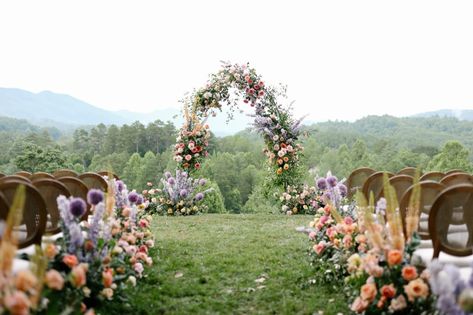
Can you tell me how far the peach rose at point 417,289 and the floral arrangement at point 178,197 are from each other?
618 cm

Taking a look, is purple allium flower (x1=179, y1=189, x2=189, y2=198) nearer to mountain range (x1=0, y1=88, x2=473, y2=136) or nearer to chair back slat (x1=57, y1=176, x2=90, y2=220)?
mountain range (x1=0, y1=88, x2=473, y2=136)

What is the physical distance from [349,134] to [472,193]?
62.6 ft

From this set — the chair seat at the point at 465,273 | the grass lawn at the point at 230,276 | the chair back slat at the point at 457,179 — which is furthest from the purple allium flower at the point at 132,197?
the chair back slat at the point at 457,179

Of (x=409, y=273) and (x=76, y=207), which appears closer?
(x=409, y=273)

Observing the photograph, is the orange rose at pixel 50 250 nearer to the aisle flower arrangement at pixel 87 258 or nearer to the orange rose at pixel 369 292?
the aisle flower arrangement at pixel 87 258

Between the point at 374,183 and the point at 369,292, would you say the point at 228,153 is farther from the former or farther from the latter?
the point at 369,292

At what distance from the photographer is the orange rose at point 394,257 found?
280cm

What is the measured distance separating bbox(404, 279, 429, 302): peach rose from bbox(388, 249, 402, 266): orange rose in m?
0.14

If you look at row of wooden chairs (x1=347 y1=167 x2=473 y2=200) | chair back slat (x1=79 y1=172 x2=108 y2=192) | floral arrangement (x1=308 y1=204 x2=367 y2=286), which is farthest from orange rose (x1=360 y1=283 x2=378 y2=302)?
chair back slat (x1=79 y1=172 x2=108 y2=192)

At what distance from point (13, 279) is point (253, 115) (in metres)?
7.64

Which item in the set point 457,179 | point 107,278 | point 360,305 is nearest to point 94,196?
point 107,278

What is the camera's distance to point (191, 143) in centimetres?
930

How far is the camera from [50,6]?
1327 cm

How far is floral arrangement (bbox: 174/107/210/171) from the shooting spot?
9.37 meters
